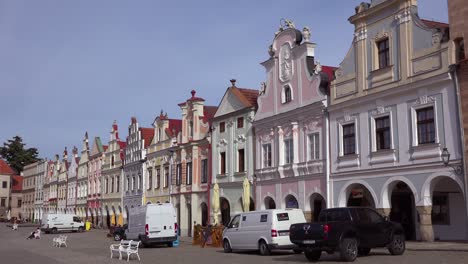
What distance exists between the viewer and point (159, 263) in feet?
67.4

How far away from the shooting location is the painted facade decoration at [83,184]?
7638cm

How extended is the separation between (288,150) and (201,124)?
1320 centimetres

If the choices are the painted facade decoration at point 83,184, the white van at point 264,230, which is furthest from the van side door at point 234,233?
the painted facade decoration at point 83,184

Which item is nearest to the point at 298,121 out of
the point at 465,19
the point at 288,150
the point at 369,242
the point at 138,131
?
the point at 288,150

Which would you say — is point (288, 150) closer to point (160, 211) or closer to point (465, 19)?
point (160, 211)

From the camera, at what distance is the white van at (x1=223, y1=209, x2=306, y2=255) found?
22891 mm

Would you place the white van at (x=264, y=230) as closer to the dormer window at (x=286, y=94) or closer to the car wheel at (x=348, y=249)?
the car wheel at (x=348, y=249)

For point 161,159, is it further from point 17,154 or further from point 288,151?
point 17,154

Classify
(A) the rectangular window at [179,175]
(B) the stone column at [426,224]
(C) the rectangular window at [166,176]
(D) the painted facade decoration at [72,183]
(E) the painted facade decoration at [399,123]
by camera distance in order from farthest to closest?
(D) the painted facade decoration at [72,183]
(C) the rectangular window at [166,176]
(A) the rectangular window at [179,175]
(B) the stone column at [426,224]
(E) the painted facade decoration at [399,123]

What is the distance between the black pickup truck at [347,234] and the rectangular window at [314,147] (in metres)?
11.2

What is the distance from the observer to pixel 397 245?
19.5 meters

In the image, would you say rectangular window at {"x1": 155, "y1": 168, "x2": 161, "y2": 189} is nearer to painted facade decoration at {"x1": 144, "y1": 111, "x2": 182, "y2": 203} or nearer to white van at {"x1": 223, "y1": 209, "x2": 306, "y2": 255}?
painted facade decoration at {"x1": 144, "y1": 111, "x2": 182, "y2": 203}

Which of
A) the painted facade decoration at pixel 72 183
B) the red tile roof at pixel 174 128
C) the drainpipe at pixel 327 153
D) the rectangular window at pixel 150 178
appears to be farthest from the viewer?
the painted facade decoration at pixel 72 183

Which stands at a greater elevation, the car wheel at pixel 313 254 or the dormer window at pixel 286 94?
the dormer window at pixel 286 94
